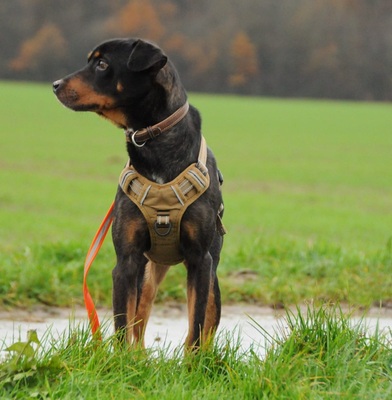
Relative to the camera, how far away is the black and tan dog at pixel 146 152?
4.33 meters

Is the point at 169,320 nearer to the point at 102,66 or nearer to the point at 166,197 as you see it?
the point at 166,197

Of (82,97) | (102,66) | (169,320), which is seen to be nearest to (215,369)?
(82,97)

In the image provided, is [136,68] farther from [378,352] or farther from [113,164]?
[113,164]

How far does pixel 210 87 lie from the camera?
3091 inches

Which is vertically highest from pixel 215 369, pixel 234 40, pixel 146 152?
pixel 234 40

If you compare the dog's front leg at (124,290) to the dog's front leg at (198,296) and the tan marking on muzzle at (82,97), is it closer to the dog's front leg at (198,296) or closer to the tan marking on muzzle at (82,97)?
the dog's front leg at (198,296)

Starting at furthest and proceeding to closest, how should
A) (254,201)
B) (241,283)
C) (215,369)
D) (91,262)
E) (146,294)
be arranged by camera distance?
1. (254,201)
2. (241,283)
3. (146,294)
4. (91,262)
5. (215,369)

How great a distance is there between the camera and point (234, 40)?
8475 centimetres

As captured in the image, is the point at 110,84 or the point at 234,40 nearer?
the point at 110,84

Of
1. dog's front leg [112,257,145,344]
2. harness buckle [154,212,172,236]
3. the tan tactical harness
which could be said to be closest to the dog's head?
the tan tactical harness

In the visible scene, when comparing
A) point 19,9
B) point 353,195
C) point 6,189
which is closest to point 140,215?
point 6,189

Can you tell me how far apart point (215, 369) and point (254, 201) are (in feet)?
37.3

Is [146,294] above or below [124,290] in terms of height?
below

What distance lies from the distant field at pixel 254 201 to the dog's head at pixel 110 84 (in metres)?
1.96
